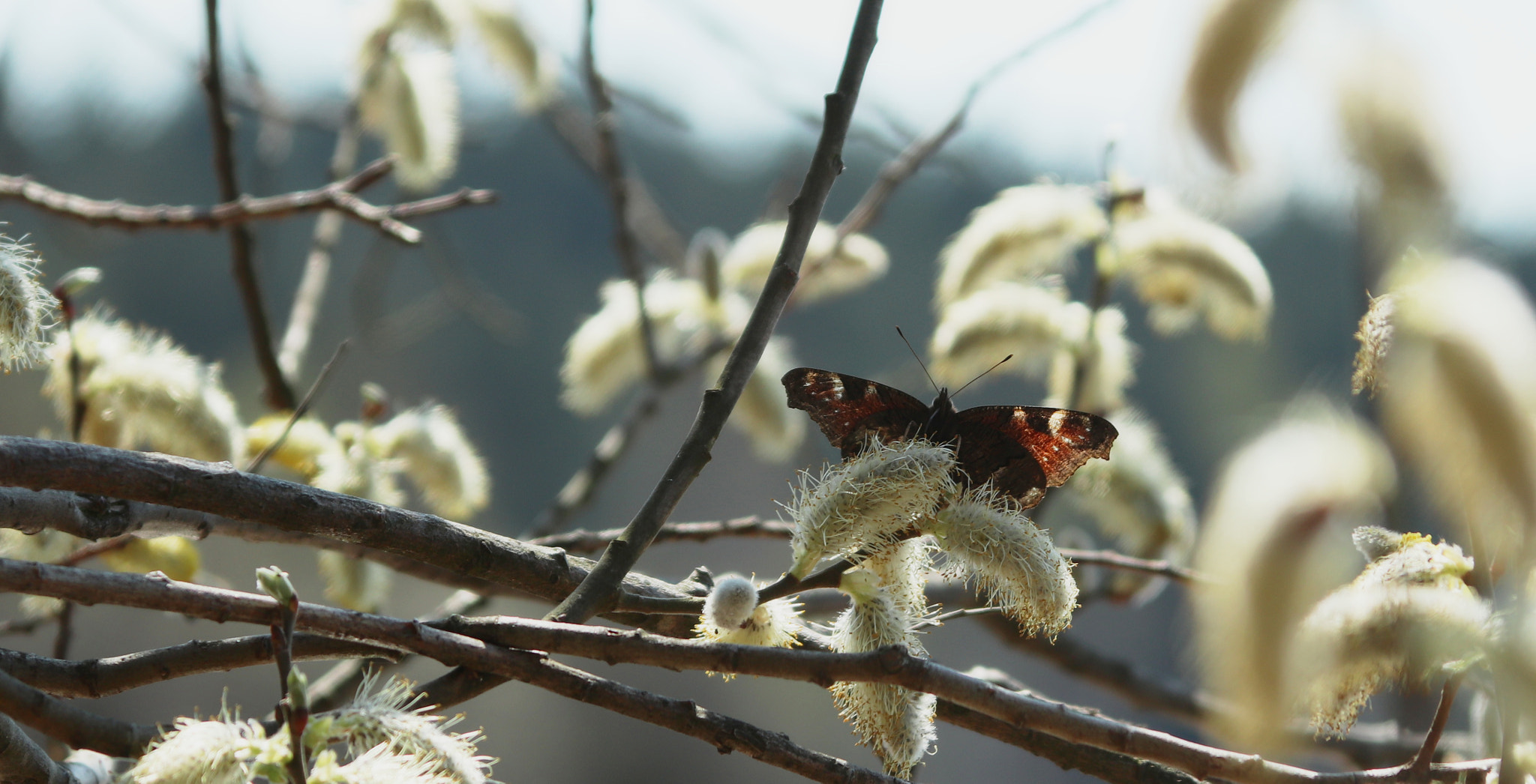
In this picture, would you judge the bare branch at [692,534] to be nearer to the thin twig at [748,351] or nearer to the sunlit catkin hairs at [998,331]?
the thin twig at [748,351]

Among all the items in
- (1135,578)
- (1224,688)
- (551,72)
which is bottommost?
(1224,688)

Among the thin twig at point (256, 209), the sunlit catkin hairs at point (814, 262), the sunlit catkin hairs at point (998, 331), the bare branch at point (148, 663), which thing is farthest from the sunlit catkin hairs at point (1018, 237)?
the bare branch at point (148, 663)

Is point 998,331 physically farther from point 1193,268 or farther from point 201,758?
point 201,758

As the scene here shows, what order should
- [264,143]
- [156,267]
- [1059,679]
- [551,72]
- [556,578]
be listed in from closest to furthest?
[556,578] → [551,72] → [264,143] → [156,267] → [1059,679]

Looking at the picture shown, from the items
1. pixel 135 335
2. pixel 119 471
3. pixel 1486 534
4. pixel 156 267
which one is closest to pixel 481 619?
pixel 119 471

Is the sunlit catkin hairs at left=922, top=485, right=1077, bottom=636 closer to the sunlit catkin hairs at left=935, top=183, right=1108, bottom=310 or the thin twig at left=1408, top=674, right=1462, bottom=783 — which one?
the thin twig at left=1408, top=674, right=1462, bottom=783

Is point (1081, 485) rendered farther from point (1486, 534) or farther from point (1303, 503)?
point (1303, 503)
